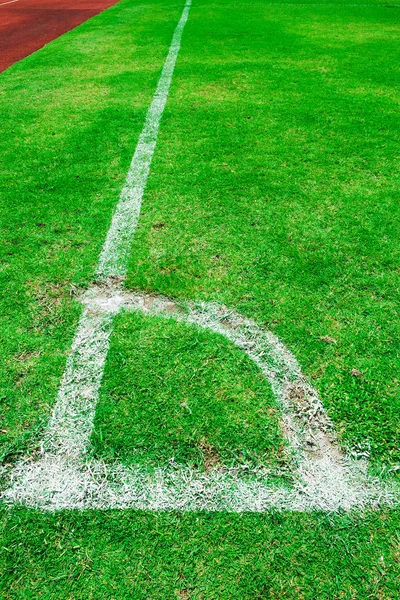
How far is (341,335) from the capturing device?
2520 mm

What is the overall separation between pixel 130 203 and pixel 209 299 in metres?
1.35

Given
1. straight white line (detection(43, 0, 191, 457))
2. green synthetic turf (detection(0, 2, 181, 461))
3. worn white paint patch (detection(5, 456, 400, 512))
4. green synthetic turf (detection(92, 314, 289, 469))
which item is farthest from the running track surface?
worn white paint patch (detection(5, 456, 400, 512))

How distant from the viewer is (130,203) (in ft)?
12.0

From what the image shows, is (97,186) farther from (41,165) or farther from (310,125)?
(310,125)

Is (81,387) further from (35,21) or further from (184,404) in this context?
(35,21)

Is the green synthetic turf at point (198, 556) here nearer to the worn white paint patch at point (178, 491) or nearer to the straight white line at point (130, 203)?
the worn white paint patch at point (178, 491)

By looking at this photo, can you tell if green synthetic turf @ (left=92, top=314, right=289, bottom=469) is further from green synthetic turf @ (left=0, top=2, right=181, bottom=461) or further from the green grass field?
green synthetic turf @ (left=0, top=2, right=181, bottom=461)

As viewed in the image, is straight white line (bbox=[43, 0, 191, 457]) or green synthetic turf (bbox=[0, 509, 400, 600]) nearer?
green synthetic turf (bbox=[0, 509, 400, 600])

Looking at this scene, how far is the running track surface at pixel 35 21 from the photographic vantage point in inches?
336

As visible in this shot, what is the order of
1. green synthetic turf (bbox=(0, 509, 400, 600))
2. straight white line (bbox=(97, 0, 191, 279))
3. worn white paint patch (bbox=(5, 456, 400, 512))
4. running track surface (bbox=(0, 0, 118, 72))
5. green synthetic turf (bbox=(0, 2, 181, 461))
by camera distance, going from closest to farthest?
green synthetic turf (bbox=(0, 509, 400, 600)) < worn white paint patch (bbox=(5, 456, 400, 512)) < green synthetic turf (bbox=(0, 2, 181, 461)) < straight white line (bbox=(97, 0, 191, 279)) < running track surface (bbox=(0, 0, 118, 72))

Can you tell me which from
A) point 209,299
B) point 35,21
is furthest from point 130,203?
point 35,21

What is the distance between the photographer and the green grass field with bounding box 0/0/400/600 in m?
1.69

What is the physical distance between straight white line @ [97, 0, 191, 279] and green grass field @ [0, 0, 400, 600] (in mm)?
76

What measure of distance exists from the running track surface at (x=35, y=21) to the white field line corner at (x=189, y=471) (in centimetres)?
688
